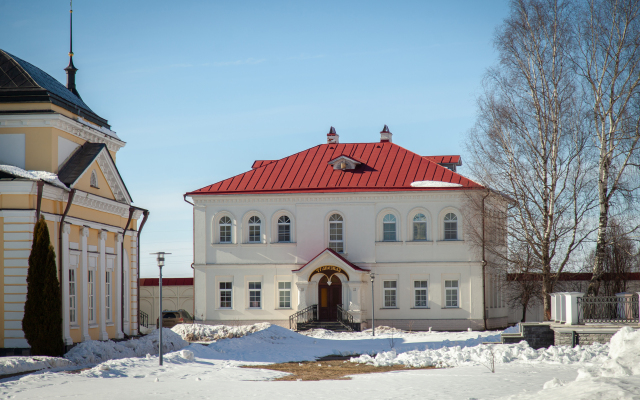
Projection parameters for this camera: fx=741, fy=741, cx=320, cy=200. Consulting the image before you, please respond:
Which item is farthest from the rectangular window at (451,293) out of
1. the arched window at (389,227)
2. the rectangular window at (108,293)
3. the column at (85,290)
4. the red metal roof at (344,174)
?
the column at (85,290)

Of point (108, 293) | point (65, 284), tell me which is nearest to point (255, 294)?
point (108, 293)

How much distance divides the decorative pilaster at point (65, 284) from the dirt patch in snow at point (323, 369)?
5466 millimetres

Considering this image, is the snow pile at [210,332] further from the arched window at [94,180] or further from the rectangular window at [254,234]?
the arched window at [94,180]

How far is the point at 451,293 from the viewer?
34.7 metres

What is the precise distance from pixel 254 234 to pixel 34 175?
16584 mm

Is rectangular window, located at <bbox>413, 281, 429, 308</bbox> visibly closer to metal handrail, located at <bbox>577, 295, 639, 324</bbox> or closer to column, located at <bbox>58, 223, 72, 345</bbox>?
metal handrail, located at <bbox>577, 295, 639, 324</bbox>

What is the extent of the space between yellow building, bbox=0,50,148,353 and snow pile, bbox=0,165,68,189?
3 cm

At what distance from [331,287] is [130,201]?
470 inches

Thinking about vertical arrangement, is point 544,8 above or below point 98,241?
above

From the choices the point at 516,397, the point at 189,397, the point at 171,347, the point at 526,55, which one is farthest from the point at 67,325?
the point at 526,55

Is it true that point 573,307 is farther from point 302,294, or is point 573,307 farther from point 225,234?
point 225,234

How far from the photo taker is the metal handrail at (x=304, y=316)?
3438cm

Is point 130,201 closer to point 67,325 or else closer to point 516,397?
point 67,325

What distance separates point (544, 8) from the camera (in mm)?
26562
